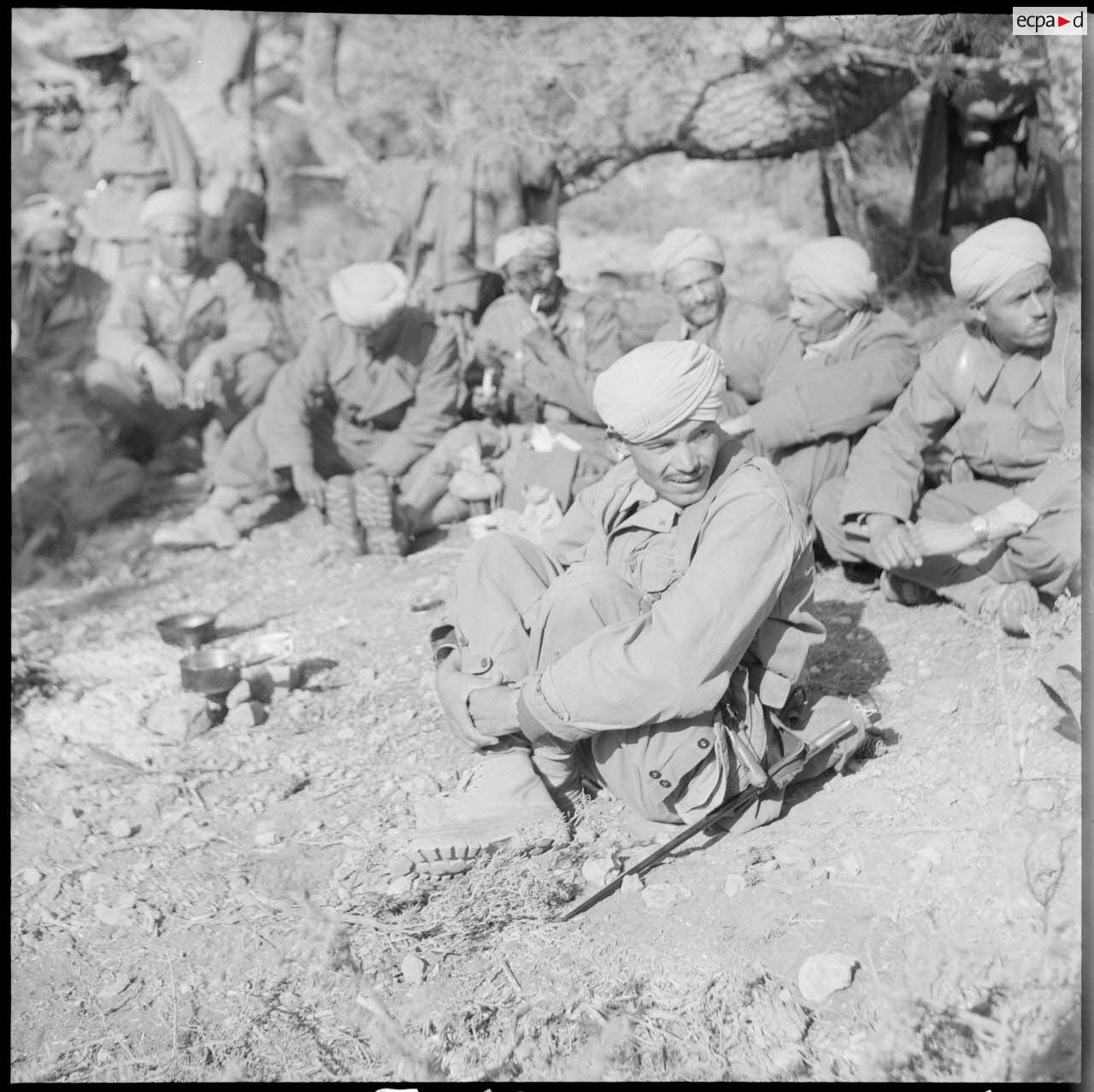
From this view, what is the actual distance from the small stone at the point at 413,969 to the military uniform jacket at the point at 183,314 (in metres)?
4.38

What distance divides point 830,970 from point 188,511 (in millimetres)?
4600

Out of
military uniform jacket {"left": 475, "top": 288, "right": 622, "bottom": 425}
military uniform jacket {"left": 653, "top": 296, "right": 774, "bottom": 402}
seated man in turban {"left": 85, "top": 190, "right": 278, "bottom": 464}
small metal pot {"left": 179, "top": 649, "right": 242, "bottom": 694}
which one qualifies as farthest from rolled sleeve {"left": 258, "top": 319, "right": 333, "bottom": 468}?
small metal pot {"left": 179, "top": 649, "right": 242, "bottom": 694}

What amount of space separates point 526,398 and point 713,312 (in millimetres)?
1085

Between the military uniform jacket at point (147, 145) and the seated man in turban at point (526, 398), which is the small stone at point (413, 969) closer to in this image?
the seated man in turban at point (526, 398)

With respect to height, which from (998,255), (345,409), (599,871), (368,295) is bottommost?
(599,871)

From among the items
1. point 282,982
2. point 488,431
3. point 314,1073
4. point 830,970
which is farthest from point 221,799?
point 488,431

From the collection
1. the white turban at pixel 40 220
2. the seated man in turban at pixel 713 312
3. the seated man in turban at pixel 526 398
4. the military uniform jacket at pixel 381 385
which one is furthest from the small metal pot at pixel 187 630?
the white turban at pixel 40 220

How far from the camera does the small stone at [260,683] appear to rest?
13.7 feet

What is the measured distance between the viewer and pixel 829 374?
4.68 metres

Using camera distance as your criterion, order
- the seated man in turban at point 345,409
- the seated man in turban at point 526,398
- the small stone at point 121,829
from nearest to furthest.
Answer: the small stone at point 121,829 < the seated man in turban at point 526,398 < the seated man in turban at point 345,409

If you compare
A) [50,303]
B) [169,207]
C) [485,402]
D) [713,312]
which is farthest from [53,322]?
[713,312]

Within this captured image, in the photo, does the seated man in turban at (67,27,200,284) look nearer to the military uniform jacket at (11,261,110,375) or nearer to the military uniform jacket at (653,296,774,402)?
the military uniform jacket at (11,261,110,375)

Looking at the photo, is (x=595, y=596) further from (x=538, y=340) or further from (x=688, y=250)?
(x=538, y=340)

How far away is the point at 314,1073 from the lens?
2.63m
